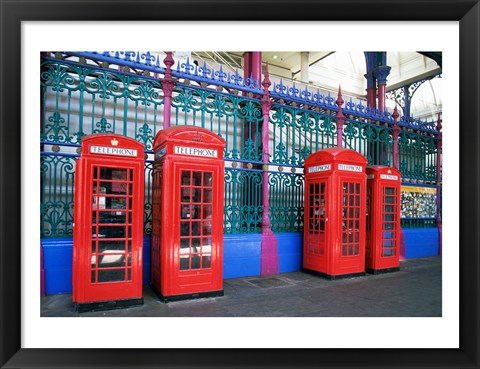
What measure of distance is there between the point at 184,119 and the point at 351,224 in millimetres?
3665

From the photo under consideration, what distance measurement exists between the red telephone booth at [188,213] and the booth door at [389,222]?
368 centimetres

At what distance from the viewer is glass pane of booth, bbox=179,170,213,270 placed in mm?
4105

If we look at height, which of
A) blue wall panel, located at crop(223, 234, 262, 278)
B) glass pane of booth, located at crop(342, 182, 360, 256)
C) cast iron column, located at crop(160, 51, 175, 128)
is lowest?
blue wall panel, located at crop(223, 234, 262, 278)

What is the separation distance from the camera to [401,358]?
278 centimetres

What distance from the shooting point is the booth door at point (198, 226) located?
4.08m

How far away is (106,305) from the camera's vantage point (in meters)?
3.72

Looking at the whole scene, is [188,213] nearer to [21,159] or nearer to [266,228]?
[21,159]

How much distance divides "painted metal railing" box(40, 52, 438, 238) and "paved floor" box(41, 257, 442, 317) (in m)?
1.10

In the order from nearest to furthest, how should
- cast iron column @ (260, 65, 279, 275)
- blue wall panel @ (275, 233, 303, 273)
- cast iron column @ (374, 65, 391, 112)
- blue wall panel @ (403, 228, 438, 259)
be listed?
cast iron column @ (260, 65, 279, 275)
blue wall panel @ (275, 233, 303, 273)
blue wall panel @ (403, 228, 438, 259)
cast iron column @ (374, 65, 391, 112)

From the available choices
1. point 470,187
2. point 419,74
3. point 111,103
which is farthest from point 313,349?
point 419,74

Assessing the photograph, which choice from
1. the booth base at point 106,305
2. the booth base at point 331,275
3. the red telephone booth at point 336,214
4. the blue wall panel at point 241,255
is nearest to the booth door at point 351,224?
the red telephone booth at point 336,214

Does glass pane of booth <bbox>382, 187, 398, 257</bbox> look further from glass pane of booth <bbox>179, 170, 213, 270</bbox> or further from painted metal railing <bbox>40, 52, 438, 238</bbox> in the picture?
glass pane of booth <bbox>179, 170, 213, 270</bbox>

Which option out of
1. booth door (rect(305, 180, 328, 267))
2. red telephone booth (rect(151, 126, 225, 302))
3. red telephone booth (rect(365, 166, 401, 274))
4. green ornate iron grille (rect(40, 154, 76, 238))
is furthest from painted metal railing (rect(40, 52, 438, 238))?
red telephone booth (rect(365, 166, 401, 274))

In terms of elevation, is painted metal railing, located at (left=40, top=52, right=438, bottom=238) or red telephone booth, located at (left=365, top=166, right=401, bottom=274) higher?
painted metal railing, located at (left=40, top=52, right=438, bottom=238)
